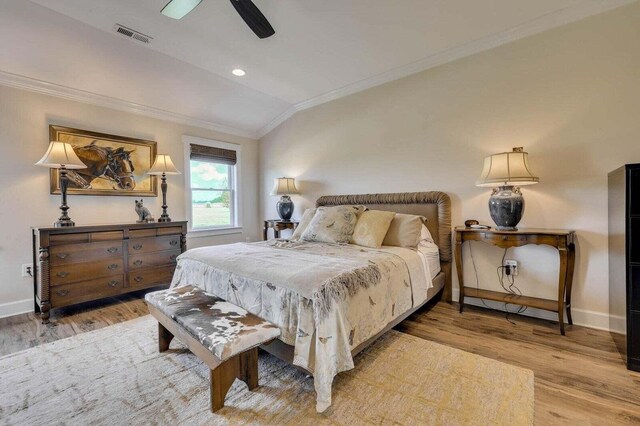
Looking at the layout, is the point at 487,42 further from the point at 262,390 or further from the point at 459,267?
the point at 262,390

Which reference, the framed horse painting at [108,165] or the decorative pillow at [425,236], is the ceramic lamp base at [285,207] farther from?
the decorative pillow at [425,236]

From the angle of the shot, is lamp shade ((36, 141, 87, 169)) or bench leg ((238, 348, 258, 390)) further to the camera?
lamp shade ((36, 141, 87, 169))

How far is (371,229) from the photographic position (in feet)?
9.28

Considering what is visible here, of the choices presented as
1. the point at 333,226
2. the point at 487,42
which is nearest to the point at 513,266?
the point at 333,226

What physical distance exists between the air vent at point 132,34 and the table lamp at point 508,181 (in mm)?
3601

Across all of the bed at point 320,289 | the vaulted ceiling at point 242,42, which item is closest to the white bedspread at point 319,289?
the bed at point 320,289

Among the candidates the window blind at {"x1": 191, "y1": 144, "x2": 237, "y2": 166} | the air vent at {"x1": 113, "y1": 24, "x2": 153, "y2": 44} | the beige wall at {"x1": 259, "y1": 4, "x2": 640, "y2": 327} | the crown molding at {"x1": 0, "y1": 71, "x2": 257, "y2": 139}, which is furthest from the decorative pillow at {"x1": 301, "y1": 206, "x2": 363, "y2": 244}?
the crown molding at {"x1": 0, "y1": 71, "x2": 257, "y2": 139}

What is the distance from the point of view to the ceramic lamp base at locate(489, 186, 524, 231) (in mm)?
2520

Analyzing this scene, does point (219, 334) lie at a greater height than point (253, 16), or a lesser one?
lesser

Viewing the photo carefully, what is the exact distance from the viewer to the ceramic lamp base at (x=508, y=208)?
2.52 m

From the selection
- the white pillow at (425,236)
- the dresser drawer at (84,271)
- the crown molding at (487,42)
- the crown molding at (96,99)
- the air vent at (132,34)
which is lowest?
the dresser drawer at (84,271)

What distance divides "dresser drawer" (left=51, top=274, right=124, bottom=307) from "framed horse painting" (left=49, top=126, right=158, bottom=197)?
1107 millimetres

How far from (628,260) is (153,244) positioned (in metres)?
4.39

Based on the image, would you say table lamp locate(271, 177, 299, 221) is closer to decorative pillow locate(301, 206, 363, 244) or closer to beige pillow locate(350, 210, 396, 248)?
decorative pillow locate(301, 206, 363, 244)
